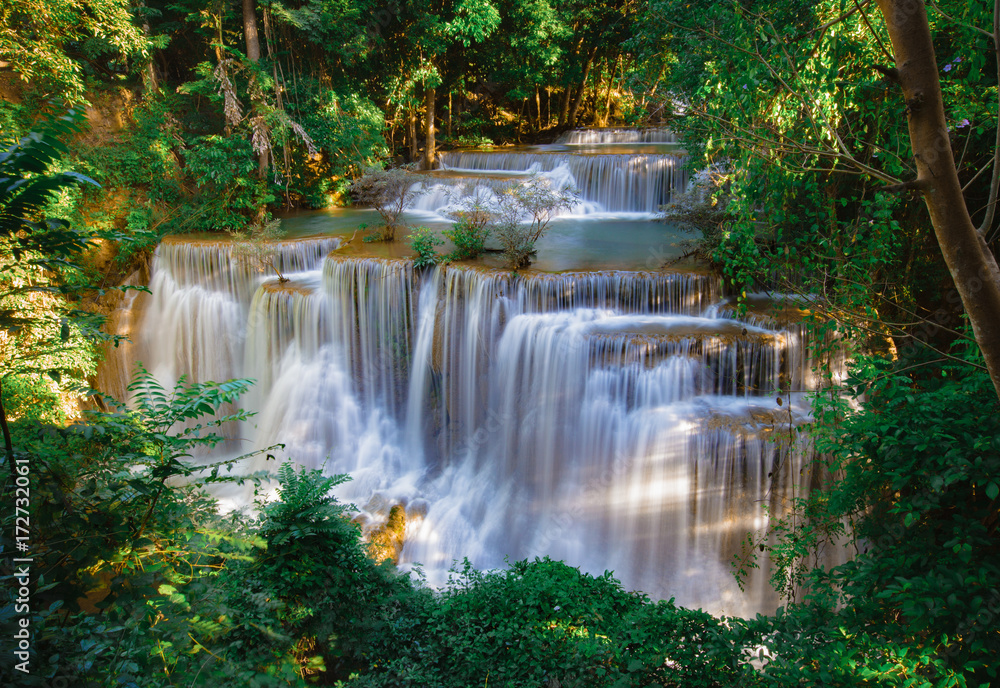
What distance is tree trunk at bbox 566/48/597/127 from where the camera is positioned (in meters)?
20.9

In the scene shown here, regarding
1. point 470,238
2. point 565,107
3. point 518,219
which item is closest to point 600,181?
point 518,219

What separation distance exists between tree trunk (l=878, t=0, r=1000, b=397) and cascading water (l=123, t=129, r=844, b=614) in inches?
169

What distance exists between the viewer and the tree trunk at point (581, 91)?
20.9 metres

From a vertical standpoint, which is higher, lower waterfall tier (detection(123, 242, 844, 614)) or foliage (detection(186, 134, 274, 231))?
foliage (detection(186, 134, 274, 231))

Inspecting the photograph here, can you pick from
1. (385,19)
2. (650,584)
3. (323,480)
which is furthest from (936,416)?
(385,19)

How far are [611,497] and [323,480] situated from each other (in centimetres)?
408

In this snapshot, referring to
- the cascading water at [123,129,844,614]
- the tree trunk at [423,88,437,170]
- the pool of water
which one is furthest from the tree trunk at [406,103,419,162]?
the cascading water at [123,129,844,614]

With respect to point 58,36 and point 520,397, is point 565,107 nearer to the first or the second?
point 58,36

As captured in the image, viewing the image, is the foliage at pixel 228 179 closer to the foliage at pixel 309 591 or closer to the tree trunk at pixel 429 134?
the tree trunk at pixel 429 134

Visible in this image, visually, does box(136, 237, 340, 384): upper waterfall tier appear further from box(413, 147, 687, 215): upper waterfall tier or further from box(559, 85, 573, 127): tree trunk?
box(559, 85, 573, 127): tree trunk

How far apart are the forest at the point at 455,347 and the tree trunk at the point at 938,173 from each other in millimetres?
12

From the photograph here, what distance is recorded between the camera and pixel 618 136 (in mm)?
19641

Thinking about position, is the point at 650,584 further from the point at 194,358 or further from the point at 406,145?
the point at 406,145

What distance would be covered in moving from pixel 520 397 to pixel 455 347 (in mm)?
1513
